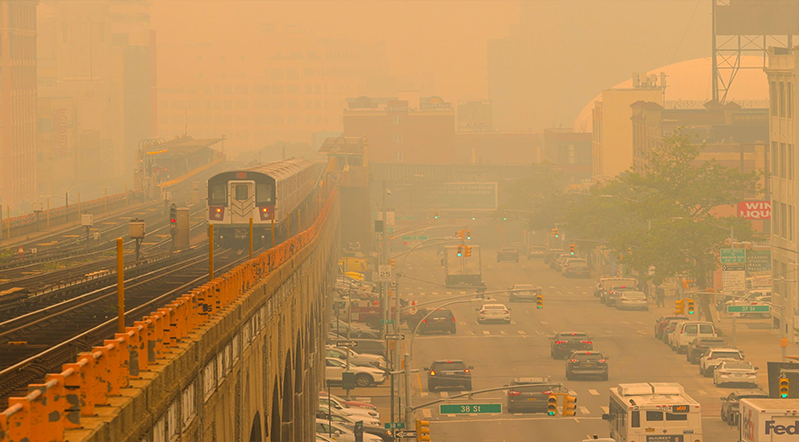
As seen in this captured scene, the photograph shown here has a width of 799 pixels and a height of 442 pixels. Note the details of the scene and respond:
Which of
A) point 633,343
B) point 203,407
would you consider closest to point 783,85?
point 633,343

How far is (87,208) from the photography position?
89250 millimetres

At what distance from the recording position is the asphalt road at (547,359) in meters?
48.4

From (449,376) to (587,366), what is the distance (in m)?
7.75

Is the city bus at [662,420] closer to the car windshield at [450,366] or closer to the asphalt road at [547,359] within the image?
the asphalt road at [547,359]

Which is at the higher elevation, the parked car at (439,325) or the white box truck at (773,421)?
the white box truck at (773,421)

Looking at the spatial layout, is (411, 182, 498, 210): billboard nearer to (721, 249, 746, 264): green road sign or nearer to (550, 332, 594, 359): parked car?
(721, 249, 746, 264): green road sign

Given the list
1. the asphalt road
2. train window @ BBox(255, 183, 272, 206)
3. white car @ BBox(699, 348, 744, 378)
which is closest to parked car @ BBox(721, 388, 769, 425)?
the asphalt road

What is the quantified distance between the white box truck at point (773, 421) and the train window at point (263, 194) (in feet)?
75.4

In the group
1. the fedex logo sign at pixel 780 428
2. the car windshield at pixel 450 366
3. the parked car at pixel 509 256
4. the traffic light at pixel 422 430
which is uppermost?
the fedex logo sign at pixel 780 428

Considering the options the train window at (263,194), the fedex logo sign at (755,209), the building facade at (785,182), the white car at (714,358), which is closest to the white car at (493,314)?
the fedex logo sign at (755,209)

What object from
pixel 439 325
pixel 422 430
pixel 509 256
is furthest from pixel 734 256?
pixel 509 256

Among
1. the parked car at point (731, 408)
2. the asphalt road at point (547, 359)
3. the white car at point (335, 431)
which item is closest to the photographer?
the white car at point (335, 431)

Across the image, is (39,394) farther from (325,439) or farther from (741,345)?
(741,345)

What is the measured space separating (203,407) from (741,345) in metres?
61.6
